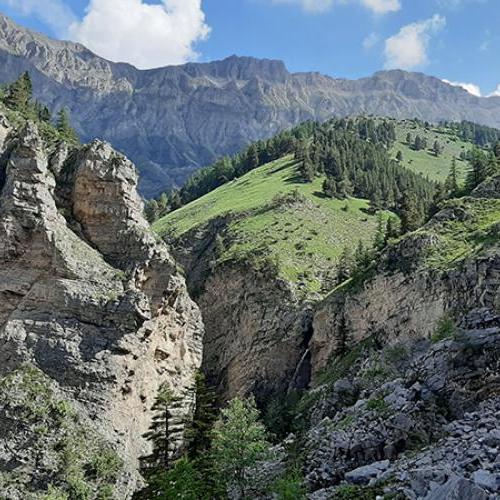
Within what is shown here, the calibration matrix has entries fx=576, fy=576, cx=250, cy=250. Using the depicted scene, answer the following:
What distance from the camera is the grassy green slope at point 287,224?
317 feet

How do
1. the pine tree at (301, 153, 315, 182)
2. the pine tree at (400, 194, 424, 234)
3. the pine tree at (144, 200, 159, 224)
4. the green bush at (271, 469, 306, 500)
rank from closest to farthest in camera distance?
1. the green bush at (271, 469, 306, 500)
2. the pine tree at (400, 194, 424, 234)
3. the pine tree at (301, 153, 315, 182)
4. the pine tree at (144, 200, 159, 224)

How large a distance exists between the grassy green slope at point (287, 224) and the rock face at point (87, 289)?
3475 cm

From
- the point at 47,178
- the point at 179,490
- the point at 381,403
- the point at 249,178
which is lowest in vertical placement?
the point at 179,490

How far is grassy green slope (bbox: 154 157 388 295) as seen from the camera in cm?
9662

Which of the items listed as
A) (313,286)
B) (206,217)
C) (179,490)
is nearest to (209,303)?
(313,286)

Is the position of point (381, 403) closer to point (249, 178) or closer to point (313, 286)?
point (313, 286)

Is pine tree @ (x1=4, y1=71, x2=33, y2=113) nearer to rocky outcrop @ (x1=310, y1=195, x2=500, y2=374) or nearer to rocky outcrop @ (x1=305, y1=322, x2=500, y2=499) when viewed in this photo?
rocky outcrop @ (x1=310, y1=195, x2=500, y2=374)

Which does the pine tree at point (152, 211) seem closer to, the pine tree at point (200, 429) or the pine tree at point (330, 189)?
the pine tree at point (330, 189)

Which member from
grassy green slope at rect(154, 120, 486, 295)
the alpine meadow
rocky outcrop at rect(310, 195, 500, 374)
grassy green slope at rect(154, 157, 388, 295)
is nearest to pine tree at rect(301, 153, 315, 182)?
grassy green slope at rect(154, 120, 486, 295)

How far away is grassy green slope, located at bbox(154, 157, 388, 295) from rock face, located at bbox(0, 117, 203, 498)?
34.7 m

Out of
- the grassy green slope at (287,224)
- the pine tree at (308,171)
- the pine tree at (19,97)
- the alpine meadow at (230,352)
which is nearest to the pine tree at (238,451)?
the alpine meadow at (230,352)

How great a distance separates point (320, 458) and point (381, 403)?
15.7ft

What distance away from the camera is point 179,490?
33.8 m

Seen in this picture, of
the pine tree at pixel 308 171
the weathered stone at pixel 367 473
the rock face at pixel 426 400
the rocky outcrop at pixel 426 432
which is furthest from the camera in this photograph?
the pine tree at pixel 308 171
